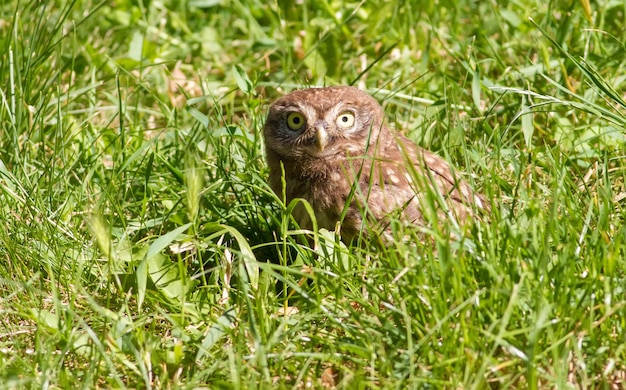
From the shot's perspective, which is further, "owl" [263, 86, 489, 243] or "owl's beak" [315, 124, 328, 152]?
"owl's beak" [315, 124, 328, 152]

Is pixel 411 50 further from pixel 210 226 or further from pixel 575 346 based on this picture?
pixel 575 346

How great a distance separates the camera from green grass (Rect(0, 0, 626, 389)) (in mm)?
2928

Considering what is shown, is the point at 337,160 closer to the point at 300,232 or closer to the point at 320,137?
the point at 320,137

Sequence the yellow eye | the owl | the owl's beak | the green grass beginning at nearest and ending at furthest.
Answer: the green grass, the owl, the owl's beak, the yellow eye

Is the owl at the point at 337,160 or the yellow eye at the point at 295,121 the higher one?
the yellow eye at the point at 295,121

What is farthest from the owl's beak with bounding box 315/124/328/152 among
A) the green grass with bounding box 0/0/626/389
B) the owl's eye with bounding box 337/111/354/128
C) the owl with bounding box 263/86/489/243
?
the green grass with bounding box 0/0/626/389

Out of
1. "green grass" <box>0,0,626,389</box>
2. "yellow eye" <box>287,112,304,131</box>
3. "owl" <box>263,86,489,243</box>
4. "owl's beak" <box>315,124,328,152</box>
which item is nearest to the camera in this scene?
"green grass" <box>0,0,626,389</box>

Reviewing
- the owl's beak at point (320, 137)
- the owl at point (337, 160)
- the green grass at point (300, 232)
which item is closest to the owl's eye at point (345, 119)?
the owl at point (337, 160)

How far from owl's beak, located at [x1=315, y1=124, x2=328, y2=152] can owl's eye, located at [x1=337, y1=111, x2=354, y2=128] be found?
116mm

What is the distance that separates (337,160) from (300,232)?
713 mm

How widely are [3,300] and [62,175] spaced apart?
855 millimetres

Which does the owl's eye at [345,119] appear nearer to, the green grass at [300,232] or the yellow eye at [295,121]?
the yellow eye at [295,121]

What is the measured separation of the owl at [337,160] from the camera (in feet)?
13.1

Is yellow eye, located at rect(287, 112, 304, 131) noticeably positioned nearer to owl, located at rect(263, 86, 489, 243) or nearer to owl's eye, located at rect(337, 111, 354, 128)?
owl, located at rect(263, 86, 489, 243)
